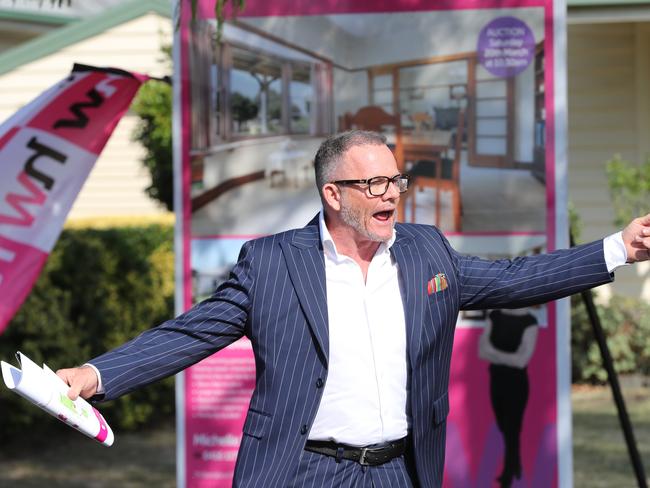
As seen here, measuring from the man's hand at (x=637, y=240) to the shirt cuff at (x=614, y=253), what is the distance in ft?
0.07

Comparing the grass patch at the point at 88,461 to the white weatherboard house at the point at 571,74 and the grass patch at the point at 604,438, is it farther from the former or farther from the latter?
the white weatherboard house at the point at 571,74

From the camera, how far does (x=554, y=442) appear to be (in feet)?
17.1

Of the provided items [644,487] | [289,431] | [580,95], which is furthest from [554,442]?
[580,95]

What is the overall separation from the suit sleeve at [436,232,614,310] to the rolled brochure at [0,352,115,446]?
127 centimetres

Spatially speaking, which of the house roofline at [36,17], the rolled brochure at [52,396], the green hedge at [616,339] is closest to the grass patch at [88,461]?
the green hedge at [616,339]

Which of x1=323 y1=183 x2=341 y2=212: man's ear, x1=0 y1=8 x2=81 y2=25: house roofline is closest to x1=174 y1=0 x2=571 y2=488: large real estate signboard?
x1=323 y1=183 x2=341 y2=212: man's ear

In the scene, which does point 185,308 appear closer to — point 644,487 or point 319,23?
point 319,23

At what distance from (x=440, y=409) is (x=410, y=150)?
6.52ft

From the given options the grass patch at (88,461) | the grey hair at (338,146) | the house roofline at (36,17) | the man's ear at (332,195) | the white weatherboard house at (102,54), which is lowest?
the grass patch at (88,461)

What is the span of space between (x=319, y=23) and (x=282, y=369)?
233 centimetres

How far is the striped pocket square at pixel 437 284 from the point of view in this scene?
11.5 feet

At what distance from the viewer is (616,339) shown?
35.6ft

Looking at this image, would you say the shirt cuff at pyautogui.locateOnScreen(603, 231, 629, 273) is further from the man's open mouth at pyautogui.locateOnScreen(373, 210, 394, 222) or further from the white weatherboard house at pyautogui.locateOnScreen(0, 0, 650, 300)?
the white weatherboard house at pyautogui.locateOnScreen(0, 0, 650, 300)

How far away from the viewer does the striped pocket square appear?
349cm
